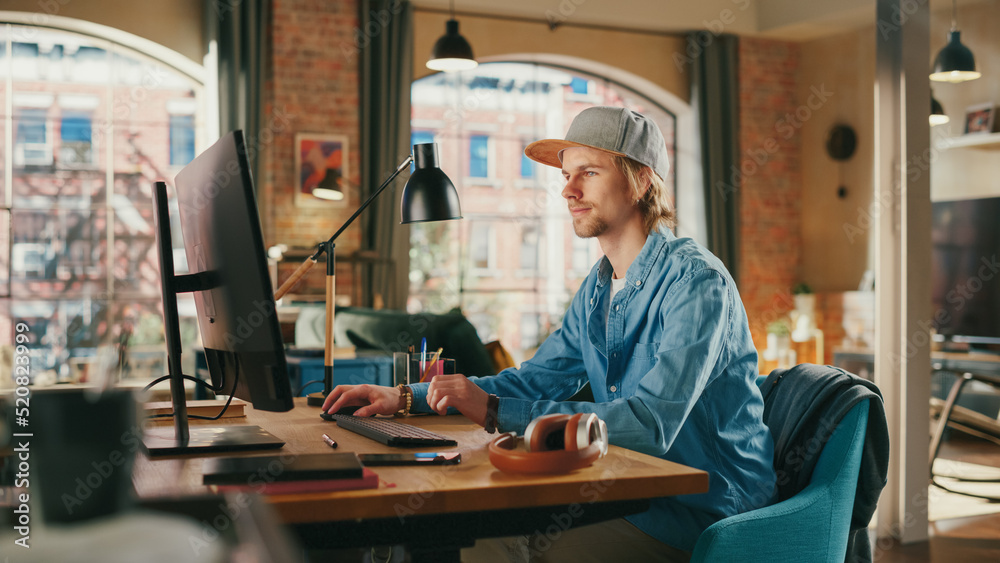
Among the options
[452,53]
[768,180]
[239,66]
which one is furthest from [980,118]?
[239,66]

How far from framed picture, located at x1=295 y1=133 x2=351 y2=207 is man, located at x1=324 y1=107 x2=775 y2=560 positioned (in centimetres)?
464

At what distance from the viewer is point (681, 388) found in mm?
1491

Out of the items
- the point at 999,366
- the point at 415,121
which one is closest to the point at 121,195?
the point at 415,121

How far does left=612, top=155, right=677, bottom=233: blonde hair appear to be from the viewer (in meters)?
1.93

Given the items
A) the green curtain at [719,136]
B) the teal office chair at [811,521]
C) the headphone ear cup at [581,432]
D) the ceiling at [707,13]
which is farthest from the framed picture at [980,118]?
the headphone ear cup at [581,432]

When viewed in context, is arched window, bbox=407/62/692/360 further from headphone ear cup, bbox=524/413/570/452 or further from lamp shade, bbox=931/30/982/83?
headphone ear cup, bbox=524/413/570/452

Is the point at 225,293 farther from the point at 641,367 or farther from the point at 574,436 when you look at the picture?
the point at 641,367

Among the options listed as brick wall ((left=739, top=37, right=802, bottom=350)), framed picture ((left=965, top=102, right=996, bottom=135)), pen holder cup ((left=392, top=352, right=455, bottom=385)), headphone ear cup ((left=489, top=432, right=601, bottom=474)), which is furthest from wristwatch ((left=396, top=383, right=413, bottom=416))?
brick wall ((left=739, top=37, right=802, bottom=350))

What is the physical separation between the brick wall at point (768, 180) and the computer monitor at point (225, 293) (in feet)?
23.2

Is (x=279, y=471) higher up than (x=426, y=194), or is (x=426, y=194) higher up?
(x=426, y=194)

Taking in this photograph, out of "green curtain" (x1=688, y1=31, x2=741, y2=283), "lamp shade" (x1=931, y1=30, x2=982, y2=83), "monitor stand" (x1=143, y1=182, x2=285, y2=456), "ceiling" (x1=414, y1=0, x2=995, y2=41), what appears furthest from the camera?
"green curtain" (x1=688, y1=31, x2=741, y2=283)

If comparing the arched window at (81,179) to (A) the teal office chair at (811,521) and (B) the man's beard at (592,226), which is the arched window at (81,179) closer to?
(B) the man's beard at (592,226)

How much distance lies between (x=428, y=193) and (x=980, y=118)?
601 cm

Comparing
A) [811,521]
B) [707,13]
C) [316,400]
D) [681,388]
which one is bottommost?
[811,521]
